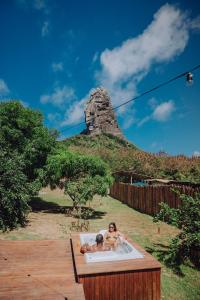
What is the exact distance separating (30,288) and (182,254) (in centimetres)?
563

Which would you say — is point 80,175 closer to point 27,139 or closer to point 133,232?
point 27,139

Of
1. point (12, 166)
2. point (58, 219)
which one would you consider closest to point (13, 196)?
point (12, 166)

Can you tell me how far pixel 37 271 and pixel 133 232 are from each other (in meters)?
7.18

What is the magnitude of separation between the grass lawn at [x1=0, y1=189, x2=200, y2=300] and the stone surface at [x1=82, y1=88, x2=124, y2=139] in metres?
55.4

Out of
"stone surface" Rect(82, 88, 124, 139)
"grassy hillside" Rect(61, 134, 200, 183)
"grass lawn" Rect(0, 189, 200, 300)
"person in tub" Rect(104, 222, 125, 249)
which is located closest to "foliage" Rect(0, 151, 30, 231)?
"grass lawn" Rect(0, 189, 200, 300)

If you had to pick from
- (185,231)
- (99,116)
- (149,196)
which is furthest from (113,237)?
(99,116)

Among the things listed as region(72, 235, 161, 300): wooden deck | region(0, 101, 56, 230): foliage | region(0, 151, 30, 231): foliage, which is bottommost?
region(72, 235, 161, 300): wooden deck

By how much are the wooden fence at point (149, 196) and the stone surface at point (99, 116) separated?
50446 mm

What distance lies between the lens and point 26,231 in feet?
40.5

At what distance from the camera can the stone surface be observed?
74750 mm

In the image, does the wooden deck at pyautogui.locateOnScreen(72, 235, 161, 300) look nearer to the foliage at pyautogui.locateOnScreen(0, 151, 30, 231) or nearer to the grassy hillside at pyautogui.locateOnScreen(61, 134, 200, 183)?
the foliage at pyautogui.locateOnScreen(0, 151, 30, 231)

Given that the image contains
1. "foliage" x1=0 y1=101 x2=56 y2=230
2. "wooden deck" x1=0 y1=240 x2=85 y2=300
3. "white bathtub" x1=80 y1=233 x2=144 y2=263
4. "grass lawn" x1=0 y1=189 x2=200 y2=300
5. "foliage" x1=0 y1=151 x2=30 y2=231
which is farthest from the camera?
"foliage" x1=0 y1=101 x2=56 y2=230

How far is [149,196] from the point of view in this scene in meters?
17.9

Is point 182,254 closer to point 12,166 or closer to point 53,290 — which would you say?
point 53,290
